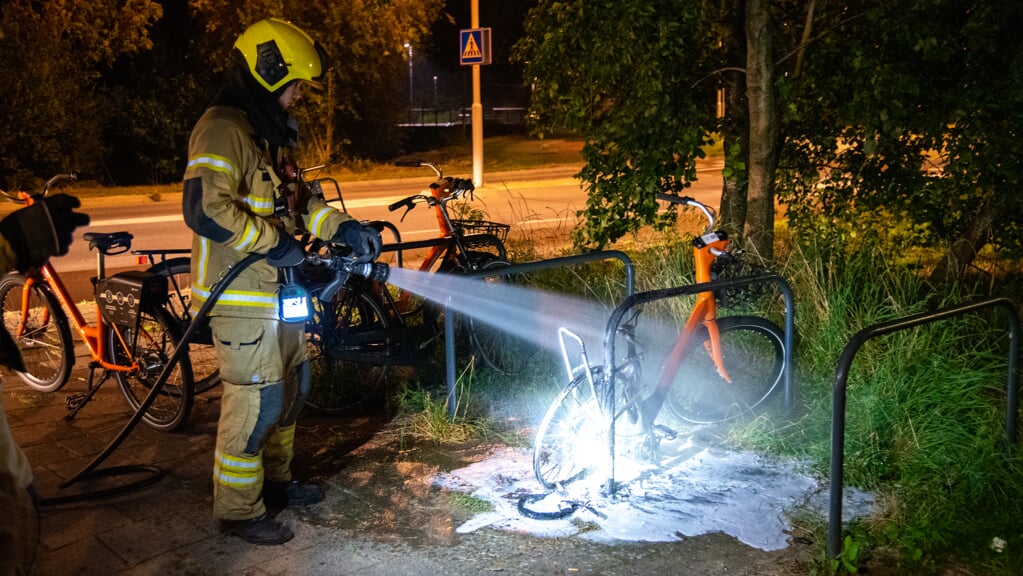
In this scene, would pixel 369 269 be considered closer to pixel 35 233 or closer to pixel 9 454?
pixel 35 233

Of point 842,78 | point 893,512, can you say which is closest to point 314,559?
point 893,512

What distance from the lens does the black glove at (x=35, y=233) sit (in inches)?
100

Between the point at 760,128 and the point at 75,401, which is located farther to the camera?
the point at 760,128

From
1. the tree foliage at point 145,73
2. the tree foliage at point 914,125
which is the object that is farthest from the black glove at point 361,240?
the tree foliage at point 145,73

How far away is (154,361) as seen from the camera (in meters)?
5.66

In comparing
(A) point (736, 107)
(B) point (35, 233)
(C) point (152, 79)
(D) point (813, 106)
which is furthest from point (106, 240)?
(C) point (152, 79)

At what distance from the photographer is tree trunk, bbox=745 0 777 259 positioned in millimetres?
6977

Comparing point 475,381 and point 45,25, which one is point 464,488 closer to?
point 475,381

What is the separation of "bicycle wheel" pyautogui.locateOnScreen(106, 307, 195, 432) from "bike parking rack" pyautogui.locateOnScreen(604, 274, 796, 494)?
2415 millimetres

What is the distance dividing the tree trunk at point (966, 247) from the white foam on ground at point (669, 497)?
10.7ft

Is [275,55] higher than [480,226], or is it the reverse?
[275,55]

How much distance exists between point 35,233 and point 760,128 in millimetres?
5550

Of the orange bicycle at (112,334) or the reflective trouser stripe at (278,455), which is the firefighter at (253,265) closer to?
the reflective trouser stripe at (278,455)

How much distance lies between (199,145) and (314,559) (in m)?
1.77
